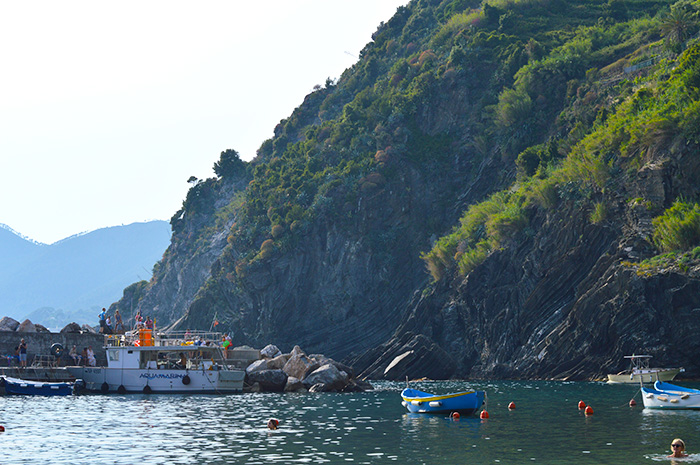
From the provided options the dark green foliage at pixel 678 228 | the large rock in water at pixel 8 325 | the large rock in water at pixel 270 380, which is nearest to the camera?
the large rock in water at pixel 270 380

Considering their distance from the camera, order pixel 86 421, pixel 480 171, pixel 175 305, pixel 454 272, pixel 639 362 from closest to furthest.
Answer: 1. pixel 86 421
2. pixel 639 362
3. pixel 454 272
4. pixel 480 171
5. pixel 175 305

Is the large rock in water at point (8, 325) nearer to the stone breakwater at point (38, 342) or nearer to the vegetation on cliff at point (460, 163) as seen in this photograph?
the stone breakwater at point (38, 342)

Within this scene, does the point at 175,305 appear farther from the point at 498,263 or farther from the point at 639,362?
the point at 639,362

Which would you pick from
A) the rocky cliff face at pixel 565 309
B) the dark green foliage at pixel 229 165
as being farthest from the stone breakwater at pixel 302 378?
the dark green foliage at pixel 229 165

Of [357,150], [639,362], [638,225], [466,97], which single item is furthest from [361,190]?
[639,362]

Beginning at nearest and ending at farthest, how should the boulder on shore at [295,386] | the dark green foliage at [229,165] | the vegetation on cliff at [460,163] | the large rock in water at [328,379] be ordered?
the large rock in water at [328,379] < the boulder on shore at [295,386] < the vegetation on cliff at [460,163] < the dark green foliage at [229,165]

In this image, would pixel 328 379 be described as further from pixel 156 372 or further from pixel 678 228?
pixel 678 228

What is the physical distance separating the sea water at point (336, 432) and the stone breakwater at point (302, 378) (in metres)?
10.3

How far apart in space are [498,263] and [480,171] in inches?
956

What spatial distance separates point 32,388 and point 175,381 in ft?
36.0

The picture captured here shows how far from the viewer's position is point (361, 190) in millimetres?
113875

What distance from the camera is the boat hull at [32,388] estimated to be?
2463 inches

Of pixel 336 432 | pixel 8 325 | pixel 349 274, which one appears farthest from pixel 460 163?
pixel 336 432

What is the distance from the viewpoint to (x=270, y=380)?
6800cm
